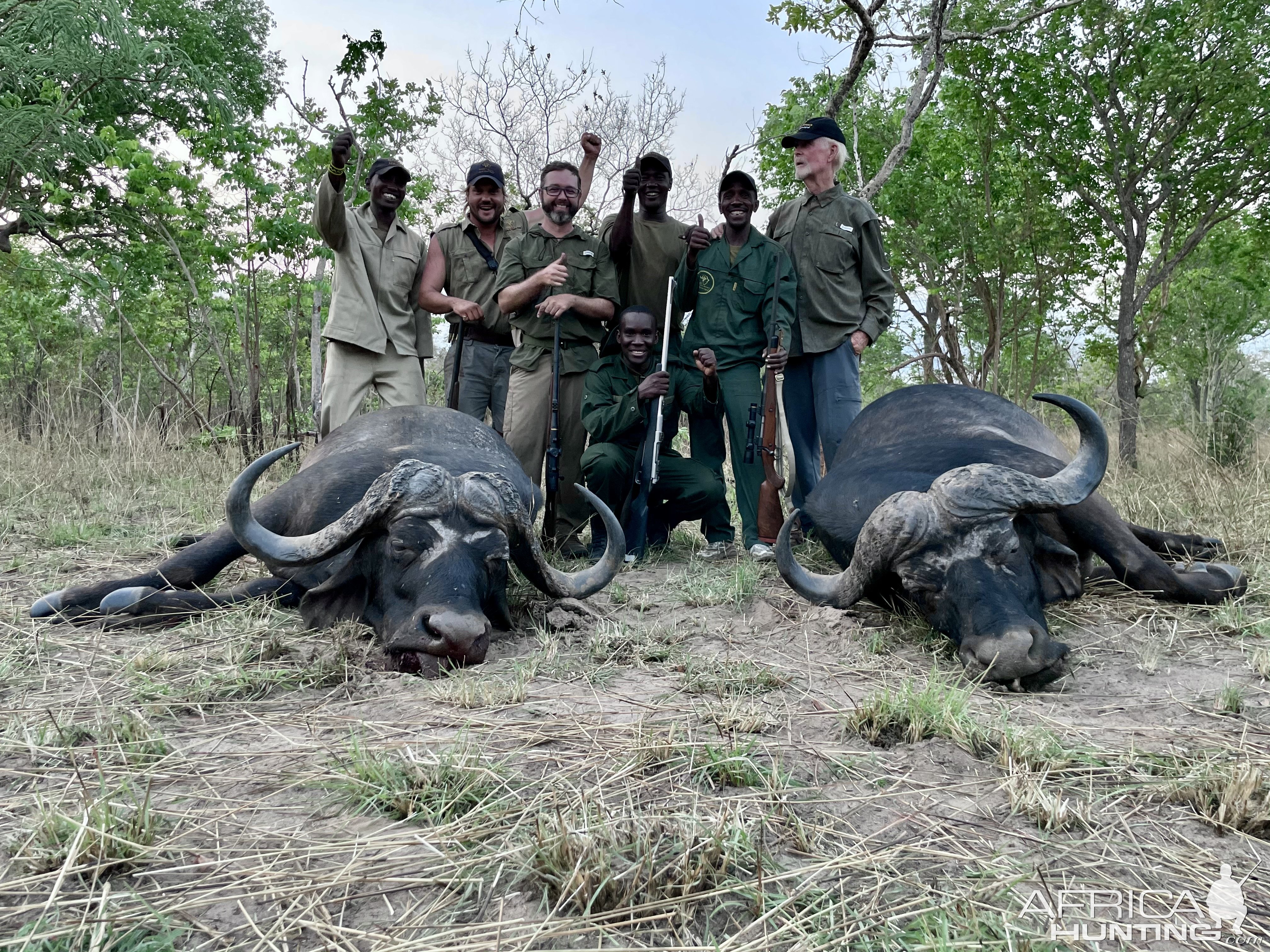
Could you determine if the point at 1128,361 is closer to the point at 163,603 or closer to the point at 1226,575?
the point at 1226,575

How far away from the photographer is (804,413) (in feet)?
20.5

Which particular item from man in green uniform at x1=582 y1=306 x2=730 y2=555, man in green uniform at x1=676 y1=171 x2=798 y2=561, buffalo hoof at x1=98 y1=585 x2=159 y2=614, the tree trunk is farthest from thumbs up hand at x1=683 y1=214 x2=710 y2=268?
the tree trunk

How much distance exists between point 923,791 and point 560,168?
17.3 ft

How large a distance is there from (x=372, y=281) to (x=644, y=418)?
234 cm

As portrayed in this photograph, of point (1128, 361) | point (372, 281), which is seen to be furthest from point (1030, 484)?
point (1128, 361)

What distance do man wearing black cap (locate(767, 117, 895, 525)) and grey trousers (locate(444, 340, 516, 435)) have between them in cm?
226

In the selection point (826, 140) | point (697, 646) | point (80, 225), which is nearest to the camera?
point (697, 646)

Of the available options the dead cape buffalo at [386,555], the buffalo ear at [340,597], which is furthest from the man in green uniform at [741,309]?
the buffalo ear at [340,597]

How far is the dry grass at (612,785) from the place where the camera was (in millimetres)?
1620

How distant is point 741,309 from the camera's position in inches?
237

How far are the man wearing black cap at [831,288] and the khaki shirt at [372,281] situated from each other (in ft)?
9.44

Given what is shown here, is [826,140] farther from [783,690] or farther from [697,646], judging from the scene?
[783,690]

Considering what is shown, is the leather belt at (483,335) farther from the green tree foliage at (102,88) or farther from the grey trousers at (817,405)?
the green tree foliage at (102,88)

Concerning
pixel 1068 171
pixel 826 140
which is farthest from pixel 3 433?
pixel 1068 171
